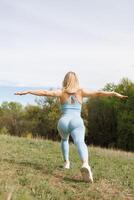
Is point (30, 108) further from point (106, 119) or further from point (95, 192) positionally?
point (95, 192)

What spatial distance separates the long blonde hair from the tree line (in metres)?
52.4

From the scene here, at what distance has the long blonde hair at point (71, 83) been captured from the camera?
9.05m

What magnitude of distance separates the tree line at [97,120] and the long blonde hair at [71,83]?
5238 cm

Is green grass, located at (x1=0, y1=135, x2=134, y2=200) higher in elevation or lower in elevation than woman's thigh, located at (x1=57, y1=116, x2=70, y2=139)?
lower

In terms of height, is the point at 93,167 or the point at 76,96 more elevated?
the point at 76,96

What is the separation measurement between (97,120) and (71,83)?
5820 centimetres

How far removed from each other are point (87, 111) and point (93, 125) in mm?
3163

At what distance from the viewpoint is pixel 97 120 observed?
67.0m

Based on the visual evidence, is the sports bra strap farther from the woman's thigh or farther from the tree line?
the tree line

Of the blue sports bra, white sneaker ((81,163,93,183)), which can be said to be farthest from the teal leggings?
white sneaker ((81,163,93,183))

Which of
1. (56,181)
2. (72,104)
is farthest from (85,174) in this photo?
(72,104)

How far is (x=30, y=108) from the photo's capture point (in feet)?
240

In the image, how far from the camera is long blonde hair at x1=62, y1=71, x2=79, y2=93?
905 cm

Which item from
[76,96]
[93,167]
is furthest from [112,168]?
[76,96]
